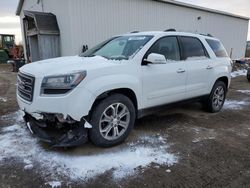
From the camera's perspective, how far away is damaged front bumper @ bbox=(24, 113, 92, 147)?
3.19 meters

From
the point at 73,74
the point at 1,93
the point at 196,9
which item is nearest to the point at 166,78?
the point at 73,74

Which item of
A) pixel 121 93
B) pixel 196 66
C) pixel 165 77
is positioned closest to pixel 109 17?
pixel 196 66

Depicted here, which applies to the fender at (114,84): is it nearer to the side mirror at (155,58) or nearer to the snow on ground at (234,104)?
the side mirror at (155,58)

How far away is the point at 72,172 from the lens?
2.95m

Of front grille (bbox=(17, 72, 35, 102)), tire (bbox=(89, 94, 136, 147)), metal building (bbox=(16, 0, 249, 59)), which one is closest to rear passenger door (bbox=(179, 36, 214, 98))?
tire (bbox=(89, 94, 136, 147))

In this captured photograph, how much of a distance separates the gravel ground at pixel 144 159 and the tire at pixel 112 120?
17cm

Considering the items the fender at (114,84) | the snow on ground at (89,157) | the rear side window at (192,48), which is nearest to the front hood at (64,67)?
the fender at (114,84)

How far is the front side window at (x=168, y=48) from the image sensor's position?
4.11 meters

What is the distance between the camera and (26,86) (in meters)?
3.37

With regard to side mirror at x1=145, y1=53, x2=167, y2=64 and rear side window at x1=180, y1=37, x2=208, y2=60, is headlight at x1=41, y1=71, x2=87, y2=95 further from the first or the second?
rear side window at x1=180, y1=37, x2=208, y2=60

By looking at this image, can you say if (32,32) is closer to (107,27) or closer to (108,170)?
(107,27)

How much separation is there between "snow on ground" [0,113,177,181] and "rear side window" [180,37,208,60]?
1929 mm

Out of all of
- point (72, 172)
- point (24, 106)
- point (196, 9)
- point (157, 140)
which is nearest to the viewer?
point (72, 172)

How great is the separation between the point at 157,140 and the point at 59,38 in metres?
9.34
